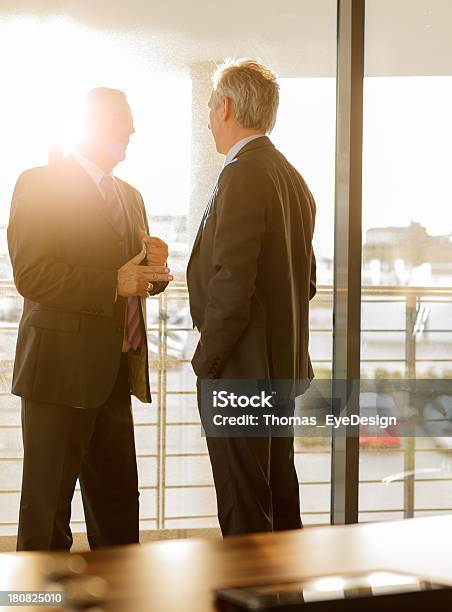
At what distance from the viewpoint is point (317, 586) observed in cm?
83

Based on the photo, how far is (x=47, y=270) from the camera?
Answer: 2311 millimetres

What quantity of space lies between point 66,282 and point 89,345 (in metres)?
0.19

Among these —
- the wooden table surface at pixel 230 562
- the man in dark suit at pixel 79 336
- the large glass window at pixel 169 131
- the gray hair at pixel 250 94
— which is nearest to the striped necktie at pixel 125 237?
the man in dark suit at pixel 79 336

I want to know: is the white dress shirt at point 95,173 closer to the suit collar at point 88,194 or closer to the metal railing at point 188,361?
the suit collar at point 88,194

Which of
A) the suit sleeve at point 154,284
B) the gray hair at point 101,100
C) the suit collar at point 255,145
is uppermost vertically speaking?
the gray hair at point 101,100

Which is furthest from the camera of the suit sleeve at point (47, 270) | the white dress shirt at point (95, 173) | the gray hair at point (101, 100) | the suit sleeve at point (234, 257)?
the gray hair at point (101, 100)

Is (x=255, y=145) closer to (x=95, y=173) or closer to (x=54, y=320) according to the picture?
(x=95, y=173)

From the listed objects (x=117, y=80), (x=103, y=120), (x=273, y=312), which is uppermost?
(x=117, y=80)

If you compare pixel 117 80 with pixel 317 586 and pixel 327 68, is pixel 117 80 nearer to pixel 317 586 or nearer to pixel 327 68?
pixel 327 68

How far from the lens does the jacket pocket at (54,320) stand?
2.36 meters

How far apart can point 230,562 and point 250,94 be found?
1.68 m

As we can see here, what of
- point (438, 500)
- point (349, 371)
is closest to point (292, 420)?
point (349, 371)

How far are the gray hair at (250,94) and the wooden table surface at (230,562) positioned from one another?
4.97ft

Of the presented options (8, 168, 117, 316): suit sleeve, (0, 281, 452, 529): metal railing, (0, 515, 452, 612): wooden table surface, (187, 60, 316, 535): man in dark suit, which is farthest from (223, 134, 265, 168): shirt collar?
(0, 515, 452, 612): wooden table surface
